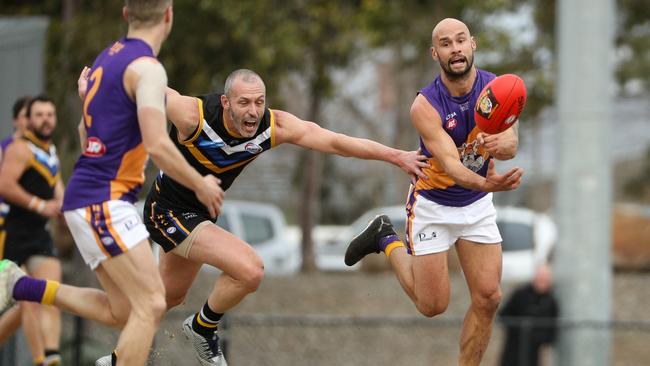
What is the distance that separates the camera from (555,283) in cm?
1661

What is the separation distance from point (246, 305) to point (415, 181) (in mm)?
11240

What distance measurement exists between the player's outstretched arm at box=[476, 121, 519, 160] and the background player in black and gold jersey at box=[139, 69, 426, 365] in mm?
657

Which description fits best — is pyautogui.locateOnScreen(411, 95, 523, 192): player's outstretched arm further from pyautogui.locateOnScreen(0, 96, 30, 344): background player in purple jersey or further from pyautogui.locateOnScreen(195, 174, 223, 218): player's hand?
pyautogui.locateOnScreen(0, 96, 30, 344): background player in purple jersey

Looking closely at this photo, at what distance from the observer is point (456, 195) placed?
937cm

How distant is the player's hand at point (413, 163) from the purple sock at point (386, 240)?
1.09 metres

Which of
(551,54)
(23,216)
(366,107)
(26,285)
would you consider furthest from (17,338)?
(366,107)

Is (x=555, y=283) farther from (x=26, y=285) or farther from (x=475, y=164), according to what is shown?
(x=26, y=285)

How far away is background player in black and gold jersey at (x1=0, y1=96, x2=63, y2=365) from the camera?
12039 mm

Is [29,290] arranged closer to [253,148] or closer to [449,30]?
[253,148]

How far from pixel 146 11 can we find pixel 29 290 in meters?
2.15

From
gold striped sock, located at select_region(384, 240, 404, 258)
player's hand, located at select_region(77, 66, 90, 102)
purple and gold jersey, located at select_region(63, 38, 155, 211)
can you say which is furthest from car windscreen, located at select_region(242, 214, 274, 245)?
purple and gold jersey, located at select_region(63, 38, 155, 211)

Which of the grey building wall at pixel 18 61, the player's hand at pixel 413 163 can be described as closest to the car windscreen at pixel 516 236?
the grey building wall at pixel 18 61

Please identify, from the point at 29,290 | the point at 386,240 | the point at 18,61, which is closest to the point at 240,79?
the point at 29,290

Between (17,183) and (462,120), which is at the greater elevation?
(462,120)
